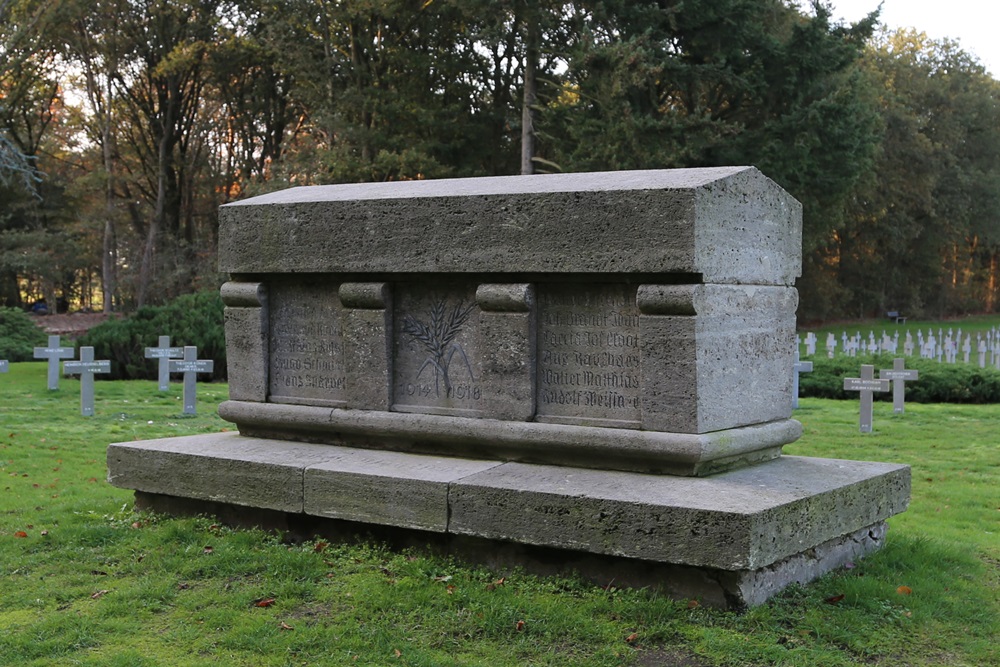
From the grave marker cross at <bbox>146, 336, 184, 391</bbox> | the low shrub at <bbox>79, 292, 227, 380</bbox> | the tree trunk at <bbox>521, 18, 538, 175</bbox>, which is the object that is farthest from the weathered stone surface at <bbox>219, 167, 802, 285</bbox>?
the tree trunk at <bbox>521, 18, 538, 175</bbox>

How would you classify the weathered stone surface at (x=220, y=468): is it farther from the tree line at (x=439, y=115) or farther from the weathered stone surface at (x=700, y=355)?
the tree line at (x=439, y=115)

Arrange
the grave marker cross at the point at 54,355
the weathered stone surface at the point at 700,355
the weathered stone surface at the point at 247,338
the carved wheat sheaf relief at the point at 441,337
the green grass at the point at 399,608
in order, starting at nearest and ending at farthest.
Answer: the green grass at the point at 399,608, the weathered stone surface at the point at 700,355, the carved wheat sheaf relief at the point at 441,337, the weathered stone surface at the point at 247,338, the grave marker cross at the point at 54,355

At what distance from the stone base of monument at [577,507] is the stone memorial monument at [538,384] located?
1 cm

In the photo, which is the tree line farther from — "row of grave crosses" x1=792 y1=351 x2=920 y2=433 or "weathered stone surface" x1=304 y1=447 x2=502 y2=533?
"weathered stone surface" x1=304 y1=447 x2=502 y2=533

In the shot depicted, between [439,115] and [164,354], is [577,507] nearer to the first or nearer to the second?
[164,354]

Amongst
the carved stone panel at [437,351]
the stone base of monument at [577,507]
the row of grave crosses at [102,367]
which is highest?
the carved stone panel at [437,351]

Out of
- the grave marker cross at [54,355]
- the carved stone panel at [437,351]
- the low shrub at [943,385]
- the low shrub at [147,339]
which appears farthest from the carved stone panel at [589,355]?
the low shrub at [147,339]

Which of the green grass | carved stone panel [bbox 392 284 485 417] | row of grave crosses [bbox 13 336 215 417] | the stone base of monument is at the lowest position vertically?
the green grass

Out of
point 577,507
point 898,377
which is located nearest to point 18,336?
point 898,377

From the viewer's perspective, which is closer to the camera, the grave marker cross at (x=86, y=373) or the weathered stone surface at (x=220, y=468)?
the weathered stone surface at (x=220, y=468)

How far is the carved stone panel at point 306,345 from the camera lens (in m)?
6.30

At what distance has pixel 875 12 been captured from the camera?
25.1 meters

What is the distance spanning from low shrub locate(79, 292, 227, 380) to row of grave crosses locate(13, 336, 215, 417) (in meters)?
2.35

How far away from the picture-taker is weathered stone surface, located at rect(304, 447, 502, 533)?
5.18 m
